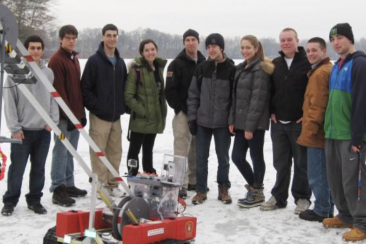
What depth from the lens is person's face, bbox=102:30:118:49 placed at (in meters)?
6.49

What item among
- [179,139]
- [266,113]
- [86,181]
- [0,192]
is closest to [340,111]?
[266,113]

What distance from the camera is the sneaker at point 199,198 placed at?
637 cm

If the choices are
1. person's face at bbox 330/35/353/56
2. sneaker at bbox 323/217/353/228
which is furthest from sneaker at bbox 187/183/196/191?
person's face at bbox 330/35/353/56

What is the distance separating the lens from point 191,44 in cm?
668

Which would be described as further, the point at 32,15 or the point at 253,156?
the point at 32,15

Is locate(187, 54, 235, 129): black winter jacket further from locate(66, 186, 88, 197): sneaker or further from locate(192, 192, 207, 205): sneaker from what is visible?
locate(66, 186, 88, 197): sneaker

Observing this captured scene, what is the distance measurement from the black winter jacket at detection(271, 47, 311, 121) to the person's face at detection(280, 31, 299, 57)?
3.2 inches

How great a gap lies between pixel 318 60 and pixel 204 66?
166 cm

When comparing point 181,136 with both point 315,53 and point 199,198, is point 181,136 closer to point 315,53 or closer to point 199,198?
point 199,198

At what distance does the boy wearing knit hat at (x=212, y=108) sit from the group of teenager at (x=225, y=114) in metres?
0.01

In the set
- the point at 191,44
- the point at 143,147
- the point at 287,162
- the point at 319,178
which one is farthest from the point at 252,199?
the point at 191,44

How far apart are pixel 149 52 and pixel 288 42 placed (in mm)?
2045

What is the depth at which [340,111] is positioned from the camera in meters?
4.89

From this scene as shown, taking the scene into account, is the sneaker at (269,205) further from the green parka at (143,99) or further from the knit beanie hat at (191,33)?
the knit beanie hat at (191,33)
